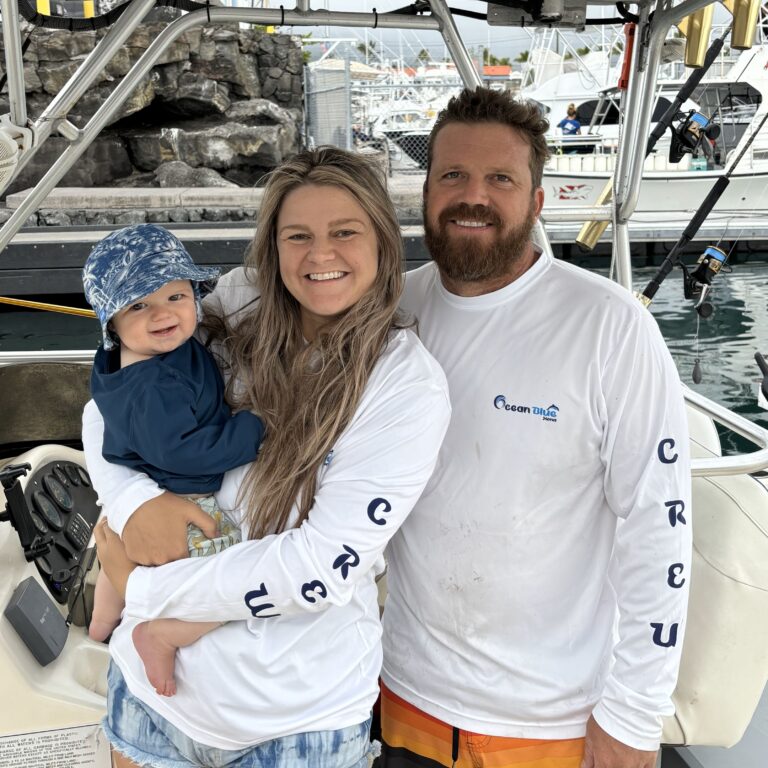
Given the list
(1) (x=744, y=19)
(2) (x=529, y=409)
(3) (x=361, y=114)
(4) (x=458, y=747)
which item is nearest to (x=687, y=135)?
(1) (x=744, y=19)

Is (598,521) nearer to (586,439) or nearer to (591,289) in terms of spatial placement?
(586,439)

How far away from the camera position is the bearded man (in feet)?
4.87

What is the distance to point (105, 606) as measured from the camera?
1623mm

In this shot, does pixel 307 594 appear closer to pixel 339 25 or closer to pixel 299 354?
pixel 299 354

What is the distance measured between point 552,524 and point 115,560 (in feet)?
2.57

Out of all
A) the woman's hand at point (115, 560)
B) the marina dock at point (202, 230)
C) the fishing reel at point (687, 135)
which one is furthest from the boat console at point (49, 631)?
the marina dock at point (202, 230)

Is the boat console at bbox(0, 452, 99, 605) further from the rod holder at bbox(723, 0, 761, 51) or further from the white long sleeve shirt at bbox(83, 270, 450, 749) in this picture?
the rod holder at bbox(723, 0, 761, 51)

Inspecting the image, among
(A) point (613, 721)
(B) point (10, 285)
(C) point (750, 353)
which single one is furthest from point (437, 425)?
(C) point (750, 353)

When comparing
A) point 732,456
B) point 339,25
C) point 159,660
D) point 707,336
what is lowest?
point 707,336

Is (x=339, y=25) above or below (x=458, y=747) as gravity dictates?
above

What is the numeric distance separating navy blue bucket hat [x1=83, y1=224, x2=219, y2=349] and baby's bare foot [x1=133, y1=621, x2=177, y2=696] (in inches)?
20.4

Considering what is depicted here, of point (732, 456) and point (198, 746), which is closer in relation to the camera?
point (198, 746)

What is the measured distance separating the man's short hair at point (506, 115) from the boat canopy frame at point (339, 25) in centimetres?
52

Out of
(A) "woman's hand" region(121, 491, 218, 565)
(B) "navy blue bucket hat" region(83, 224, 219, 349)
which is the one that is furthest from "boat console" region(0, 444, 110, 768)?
(B) "navy blue bucket hat" region(83, 224, 219, 349)
